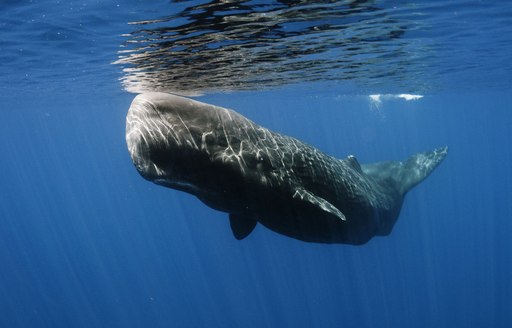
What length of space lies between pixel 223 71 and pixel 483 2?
11284 mm

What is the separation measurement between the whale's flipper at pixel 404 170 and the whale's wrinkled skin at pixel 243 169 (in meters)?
2.96

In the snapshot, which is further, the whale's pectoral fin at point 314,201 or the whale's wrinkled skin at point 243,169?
the whale's pectoral fin at point 314,201

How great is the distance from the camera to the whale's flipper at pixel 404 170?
38.8ft

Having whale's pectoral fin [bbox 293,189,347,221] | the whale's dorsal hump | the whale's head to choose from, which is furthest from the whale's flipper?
the whale's head

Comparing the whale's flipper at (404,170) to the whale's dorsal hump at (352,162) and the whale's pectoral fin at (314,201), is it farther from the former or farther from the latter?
the whale's pectoral fin at (314,201)

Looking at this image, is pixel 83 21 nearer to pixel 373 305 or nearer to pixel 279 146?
pixel 279 146

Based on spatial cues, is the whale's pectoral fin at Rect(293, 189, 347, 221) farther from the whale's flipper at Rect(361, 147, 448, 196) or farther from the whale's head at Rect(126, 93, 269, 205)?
the whale's flipper at Rect(361, 147, 448, 196)

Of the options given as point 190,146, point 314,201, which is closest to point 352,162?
point 314,201

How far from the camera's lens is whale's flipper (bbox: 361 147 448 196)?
11.8m

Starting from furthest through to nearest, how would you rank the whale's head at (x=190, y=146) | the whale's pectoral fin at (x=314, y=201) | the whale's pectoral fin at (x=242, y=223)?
the whale's pectoral fin at (x=242, y=223) < the whale's pectoral fin at (x=314, y=201) < the whale's head at (x=190, y=146)

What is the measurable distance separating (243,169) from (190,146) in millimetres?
957

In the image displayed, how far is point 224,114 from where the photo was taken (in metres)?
6.19

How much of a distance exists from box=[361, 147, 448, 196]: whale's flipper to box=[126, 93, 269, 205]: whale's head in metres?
6.21

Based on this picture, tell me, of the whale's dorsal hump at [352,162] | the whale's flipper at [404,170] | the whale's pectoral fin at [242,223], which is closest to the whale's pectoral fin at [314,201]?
the whale's pectoral fin at [242,223]
